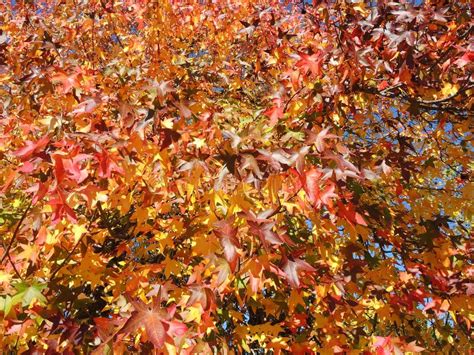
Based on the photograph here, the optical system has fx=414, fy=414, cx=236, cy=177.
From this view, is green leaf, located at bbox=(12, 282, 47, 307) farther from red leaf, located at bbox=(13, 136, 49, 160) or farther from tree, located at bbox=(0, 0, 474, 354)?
red leaf, located at bbox=(13, 136, 49, 160)

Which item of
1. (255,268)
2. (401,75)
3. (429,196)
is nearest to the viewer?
(255,268)

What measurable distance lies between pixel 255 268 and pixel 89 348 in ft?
3.30

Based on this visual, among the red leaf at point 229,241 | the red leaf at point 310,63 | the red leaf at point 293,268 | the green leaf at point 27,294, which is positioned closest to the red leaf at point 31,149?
the green leaf at point 27,294

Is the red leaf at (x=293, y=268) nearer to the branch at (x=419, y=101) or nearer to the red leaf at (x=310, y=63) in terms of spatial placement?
the red leaf at (x=310, y=63)

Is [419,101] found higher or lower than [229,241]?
lower

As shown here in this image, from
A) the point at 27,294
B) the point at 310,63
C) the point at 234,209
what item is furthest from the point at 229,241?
the point at 310,63

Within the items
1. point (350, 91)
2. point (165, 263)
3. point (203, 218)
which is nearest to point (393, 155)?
point (350, 91)

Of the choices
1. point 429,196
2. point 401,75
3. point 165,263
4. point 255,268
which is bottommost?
point 429,196

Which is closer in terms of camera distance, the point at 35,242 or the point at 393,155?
the point at 35,242

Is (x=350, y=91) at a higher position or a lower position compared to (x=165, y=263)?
higher

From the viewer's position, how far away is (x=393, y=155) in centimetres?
326

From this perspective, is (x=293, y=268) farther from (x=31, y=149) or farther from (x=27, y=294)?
(x=31, y=149)

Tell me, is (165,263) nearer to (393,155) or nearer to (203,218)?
(203,218)

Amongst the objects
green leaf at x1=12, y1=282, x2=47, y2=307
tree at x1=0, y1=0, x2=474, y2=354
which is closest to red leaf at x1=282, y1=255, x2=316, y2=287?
tree at x1=0, y1=0, x2=474, y2=354
